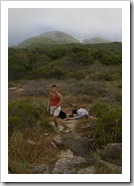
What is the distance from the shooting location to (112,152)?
3.96 meters

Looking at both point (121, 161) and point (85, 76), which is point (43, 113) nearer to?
point (121, 161)

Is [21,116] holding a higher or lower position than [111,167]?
higher

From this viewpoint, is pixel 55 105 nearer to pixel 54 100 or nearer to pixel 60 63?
pixel 54 100

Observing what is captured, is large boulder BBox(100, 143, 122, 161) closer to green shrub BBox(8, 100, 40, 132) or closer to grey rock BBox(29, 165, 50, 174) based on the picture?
grey rock BBox(29, 165, 50, 174)

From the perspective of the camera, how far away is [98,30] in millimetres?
4156

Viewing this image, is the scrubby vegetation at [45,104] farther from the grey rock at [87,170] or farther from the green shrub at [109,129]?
the grey rock at [87,170]

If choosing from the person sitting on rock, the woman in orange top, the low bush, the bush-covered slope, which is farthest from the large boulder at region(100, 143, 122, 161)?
the bush-covered slope

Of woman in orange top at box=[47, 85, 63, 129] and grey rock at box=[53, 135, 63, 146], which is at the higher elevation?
woman in orange top at box=[47, 85, 63, 129]

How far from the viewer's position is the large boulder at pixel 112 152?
12.8 feet

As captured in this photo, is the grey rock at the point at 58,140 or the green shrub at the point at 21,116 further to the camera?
the green shrub at the point at 21,116

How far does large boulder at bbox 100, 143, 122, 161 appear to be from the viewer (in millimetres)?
3887

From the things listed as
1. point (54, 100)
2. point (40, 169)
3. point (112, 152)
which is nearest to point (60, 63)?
point (54, 100)

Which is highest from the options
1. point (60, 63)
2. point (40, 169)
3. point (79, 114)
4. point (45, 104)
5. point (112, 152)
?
point (60, 63)

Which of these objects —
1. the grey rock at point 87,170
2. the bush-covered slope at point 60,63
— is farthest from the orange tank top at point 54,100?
the bush-covered slope at point 60,63
